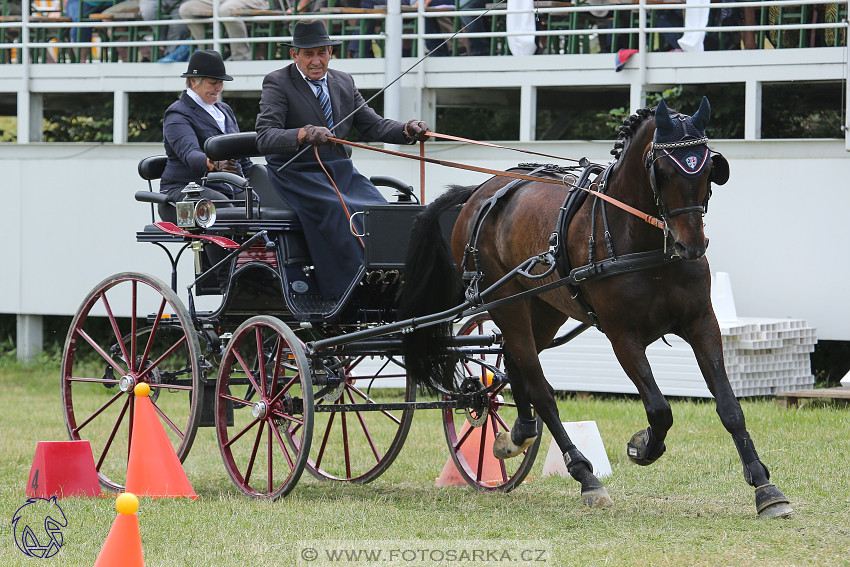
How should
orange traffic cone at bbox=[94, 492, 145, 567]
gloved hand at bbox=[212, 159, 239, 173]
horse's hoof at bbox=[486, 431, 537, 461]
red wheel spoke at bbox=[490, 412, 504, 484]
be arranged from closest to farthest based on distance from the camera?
orange traffic cone at bbox=[94, 492, 145, 567] < horse's hoof at bbox=[486, 431, 537, 461] < red wheel spoke at bbox=[490, 412, 504, 484] < gloved hand at bbox=[212, 159, 239, 173]

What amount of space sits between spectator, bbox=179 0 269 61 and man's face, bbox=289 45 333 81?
22.8 ft

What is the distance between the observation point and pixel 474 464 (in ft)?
27.0

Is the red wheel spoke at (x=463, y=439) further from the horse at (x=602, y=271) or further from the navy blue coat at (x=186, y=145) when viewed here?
the navy blue coat at (x=186, y=145)

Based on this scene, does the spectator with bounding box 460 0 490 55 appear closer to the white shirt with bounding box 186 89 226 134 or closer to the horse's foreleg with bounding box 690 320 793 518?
the white shirt with bounding box 186 89 226 134

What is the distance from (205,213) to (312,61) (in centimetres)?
113

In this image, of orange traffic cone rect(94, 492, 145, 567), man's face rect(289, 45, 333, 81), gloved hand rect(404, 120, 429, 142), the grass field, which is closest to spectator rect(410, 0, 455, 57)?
the grass field

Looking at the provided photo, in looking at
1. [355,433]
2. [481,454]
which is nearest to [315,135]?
[481,454]

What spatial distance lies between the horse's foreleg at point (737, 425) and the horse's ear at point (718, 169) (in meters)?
0.70

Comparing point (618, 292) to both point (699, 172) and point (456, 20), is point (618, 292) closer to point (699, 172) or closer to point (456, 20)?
point (699, 172)

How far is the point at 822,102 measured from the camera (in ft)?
48.6

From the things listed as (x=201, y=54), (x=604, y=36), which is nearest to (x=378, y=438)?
(x=201, y=54)

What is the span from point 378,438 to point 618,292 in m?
4.36

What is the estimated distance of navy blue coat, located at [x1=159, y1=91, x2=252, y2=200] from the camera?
834 centimetres

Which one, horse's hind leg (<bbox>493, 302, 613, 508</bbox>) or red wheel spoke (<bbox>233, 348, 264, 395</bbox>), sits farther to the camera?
red wheel spoke (<bbox>233, 348, 264, 395</bbox>)
